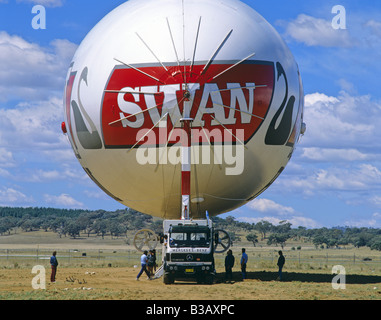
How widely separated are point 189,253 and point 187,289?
1.87 metres

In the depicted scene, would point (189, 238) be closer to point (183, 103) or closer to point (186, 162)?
point (186, 162)

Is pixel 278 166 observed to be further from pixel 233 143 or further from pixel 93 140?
pixel 93 140

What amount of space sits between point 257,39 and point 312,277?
36.9 feet

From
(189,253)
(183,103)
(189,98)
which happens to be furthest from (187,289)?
(189,98)

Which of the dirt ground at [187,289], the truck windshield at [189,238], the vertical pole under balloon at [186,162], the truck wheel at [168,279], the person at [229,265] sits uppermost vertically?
the vertical pole under balloon at [186,162]

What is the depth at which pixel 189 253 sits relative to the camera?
25750 mm

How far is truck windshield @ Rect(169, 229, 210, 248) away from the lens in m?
25.9

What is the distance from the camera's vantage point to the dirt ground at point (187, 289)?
72.0ft

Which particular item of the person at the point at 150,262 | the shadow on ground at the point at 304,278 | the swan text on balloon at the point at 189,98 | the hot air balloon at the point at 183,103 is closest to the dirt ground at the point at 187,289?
the shadow on ground at the point at 304,278

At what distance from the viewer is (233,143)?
26.1 meters

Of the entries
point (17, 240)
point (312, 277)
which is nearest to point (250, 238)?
point (17, 240)

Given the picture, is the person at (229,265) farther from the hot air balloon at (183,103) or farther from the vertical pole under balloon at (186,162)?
the vertical pole under balloon at (186,162)

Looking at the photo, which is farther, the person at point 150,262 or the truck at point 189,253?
the person at point 150,262

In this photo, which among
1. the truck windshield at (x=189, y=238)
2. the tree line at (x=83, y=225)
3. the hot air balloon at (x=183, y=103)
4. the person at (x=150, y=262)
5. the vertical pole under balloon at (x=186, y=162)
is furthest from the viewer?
the tree line at (x=83, y=225)
